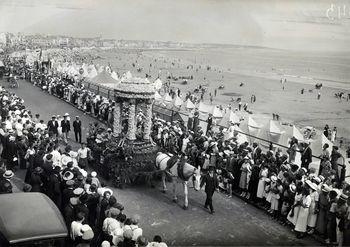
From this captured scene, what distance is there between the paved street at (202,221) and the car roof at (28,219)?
294 cm

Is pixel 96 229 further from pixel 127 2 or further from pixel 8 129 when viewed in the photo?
pixel 127 2

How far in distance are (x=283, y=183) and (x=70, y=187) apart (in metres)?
4.82

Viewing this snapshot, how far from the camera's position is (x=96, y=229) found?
8391 millimetres

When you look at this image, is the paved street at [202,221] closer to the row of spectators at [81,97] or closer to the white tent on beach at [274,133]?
the white tent on beach at [274,133]

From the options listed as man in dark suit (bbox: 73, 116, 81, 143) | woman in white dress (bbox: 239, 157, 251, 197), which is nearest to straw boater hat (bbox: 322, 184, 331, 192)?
woman in white dress (bbox: 239, 157, 251, 197)

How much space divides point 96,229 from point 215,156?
196 inches

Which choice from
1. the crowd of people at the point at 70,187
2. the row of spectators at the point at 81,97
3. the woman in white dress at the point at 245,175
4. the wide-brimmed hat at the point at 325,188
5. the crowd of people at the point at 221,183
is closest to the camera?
the crowd of people at the point at 70,187

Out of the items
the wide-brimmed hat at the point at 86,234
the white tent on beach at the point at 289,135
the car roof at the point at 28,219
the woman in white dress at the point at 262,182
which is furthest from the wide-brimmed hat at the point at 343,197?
the white tent on beach at the point at 289,135

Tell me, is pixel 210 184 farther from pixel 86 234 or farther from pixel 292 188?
pixel 86 234

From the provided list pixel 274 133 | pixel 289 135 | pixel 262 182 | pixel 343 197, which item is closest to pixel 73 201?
pixel 262 182

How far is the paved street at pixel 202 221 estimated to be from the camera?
8609 mm

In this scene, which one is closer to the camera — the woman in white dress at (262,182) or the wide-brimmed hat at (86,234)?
the wide-brimmed hat at (86,234)

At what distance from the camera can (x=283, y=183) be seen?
941 centimetres

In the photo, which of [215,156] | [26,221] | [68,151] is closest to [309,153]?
[215,156]
